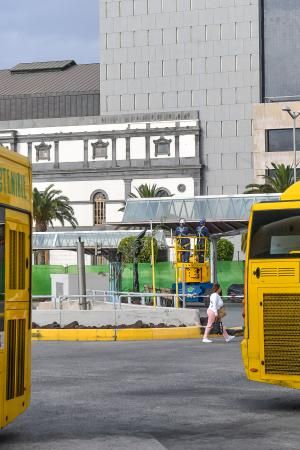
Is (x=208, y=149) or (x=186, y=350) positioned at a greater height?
(x=208, y=149)

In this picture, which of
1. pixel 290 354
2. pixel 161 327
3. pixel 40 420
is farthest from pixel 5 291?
pixel 161 327

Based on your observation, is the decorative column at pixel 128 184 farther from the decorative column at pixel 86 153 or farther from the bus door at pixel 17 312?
the bus door at pixel 17 312

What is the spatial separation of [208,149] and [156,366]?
78.5 metres

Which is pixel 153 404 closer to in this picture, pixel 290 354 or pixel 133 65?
pixel 290 354

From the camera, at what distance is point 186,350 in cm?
2350

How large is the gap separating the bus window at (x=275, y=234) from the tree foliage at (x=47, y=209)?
75.6m

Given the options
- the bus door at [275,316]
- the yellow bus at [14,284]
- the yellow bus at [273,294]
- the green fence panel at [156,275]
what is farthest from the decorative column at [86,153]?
the yellow bus at [14,284]

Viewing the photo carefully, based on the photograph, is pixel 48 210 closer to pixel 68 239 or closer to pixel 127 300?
pixel 68 239

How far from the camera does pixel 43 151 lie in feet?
329

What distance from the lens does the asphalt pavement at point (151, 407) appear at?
10.4m

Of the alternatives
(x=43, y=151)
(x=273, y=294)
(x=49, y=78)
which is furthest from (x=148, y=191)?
(x=273, y=294)

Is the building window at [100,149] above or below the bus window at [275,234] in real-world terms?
above

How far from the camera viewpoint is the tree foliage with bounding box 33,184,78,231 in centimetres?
8831

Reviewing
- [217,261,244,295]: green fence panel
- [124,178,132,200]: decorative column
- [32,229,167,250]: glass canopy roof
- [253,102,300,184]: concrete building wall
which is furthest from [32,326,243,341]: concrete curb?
[124,178,132,200]: decorative column
